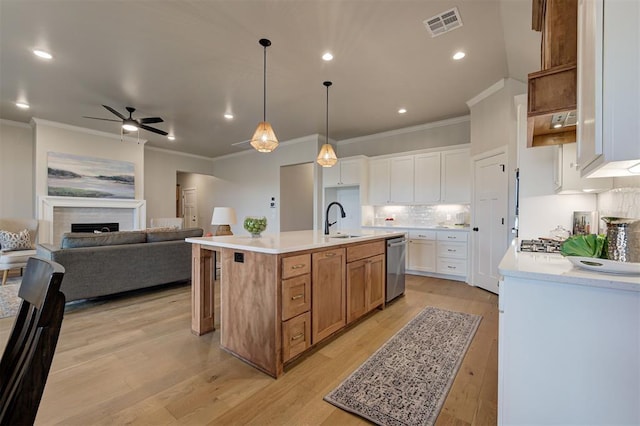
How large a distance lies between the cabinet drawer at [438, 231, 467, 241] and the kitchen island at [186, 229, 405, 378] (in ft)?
8.68

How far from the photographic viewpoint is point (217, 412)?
5.08ft

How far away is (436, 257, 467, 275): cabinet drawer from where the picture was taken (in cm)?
453

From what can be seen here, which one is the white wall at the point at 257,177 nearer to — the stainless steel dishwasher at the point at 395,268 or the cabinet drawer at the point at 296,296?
the stainless steel dishwasher at the point at 395,268

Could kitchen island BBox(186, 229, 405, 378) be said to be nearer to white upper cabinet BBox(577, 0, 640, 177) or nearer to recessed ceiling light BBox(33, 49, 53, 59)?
white upper cabinet BBox(577, 0, 640, 177)

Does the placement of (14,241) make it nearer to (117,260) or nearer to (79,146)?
(79,146)

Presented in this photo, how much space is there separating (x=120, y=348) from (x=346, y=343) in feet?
6.33

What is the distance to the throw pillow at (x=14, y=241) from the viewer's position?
4324mm

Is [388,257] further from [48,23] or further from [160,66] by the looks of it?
[48,23]

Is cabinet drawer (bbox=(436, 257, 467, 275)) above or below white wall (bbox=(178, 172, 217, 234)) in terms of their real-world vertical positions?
below

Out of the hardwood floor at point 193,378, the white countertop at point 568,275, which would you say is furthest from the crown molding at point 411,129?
the white countertop at point 568,275

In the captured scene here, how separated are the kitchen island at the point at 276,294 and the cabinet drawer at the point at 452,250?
2.64 metres

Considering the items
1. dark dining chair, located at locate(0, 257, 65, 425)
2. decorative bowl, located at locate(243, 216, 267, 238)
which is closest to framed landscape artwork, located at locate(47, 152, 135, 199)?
decorative bowl, located at locate(243, 216, 267, 238)

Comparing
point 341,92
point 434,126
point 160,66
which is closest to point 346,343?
point 341,92

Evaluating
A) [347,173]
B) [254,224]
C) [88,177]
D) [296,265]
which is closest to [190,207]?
[88,177]
